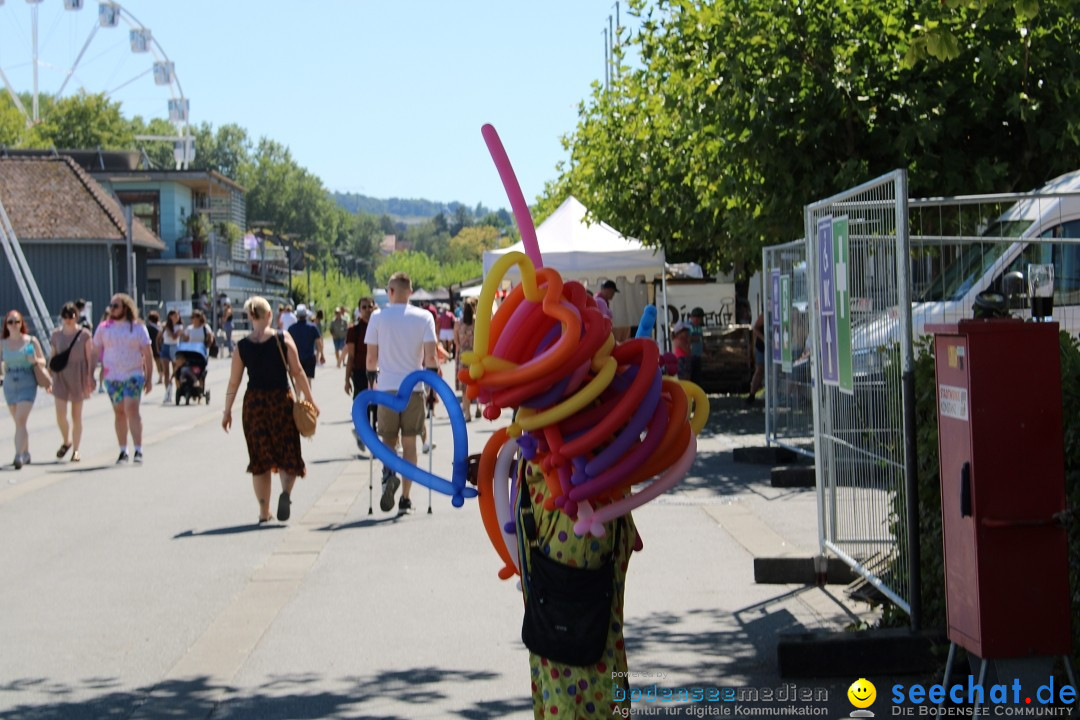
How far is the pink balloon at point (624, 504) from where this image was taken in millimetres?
4191

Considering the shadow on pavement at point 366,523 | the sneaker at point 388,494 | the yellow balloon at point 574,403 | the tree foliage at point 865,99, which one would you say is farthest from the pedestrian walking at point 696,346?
the yellow balloon at point 574,403

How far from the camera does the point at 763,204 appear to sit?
1491 centimetres

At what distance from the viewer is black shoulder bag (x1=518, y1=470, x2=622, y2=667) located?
13.9 feet

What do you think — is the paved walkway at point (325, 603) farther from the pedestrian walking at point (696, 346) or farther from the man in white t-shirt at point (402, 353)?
the pedestrian walking at point (696, 346)

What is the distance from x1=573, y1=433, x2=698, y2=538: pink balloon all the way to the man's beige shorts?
694cm

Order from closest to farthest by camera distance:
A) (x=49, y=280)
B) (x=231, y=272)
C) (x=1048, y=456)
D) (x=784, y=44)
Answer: (x=1048, y=456) < (x=784, y=44) < (x=49, y=280) < (x=231, y=272)

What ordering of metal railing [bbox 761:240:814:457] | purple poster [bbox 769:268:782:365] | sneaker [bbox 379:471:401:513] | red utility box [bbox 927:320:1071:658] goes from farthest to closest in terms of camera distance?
purple poster [bbox 769:268:782:365], metal railing [bbox 761:240:814:457], sneaker [bbox 379:471:401:513], red utility box [bbox 927:320:1071:658]

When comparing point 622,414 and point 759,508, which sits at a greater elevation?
point 622,414

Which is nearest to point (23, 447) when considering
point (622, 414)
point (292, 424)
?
point (292, 424)

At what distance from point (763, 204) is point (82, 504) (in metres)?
7.49

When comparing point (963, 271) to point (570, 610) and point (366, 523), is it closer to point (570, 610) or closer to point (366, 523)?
point (366, 523)

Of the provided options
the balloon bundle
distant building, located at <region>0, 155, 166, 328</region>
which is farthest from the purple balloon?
distant building, located at <region>0, 155, 166, 328</region>

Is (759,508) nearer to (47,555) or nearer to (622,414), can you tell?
(47,555)

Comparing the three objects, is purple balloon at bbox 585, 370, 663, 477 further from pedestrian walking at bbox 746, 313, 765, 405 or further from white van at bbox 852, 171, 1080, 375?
pedestrian walking at bbox 746, 313, 765, 405
